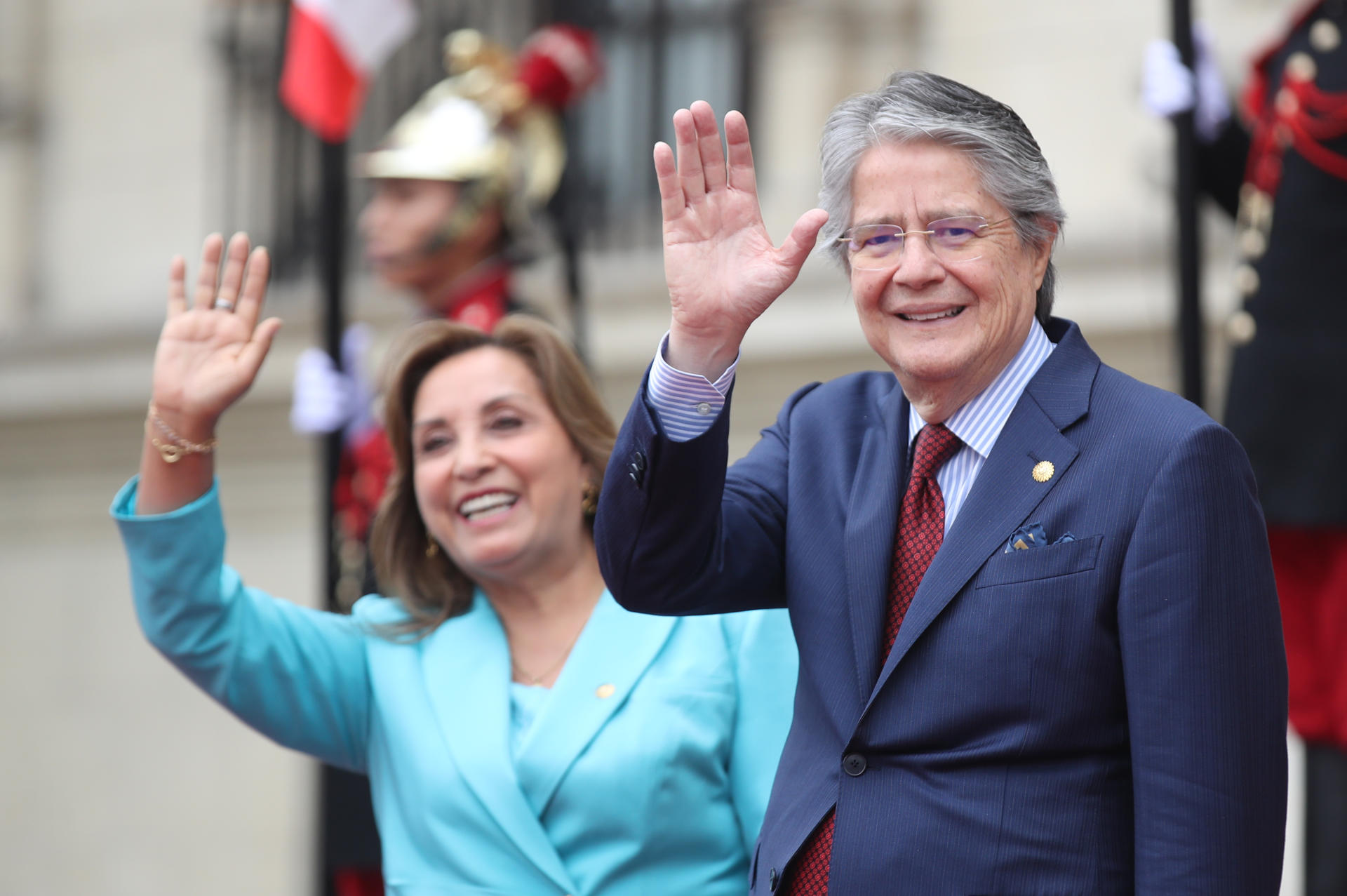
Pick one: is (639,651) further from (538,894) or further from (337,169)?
(337,169)

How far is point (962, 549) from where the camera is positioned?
5.97 feet

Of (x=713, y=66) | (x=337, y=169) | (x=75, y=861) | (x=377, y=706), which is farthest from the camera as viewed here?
(x=75, y=861)

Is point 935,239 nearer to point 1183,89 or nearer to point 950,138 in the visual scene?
point 950,138

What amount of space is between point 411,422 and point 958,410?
3.98ft

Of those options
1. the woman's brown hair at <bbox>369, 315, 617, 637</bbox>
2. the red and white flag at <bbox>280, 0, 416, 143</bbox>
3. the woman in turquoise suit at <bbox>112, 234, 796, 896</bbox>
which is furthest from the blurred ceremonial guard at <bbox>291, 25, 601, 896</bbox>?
the woman in turquoise suit at <bbox>112, 234, 796, 896</bbox>

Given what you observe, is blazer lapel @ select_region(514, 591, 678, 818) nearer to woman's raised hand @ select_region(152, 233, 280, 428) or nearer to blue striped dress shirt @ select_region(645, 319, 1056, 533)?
woman's raised hand @ select_region(152, 233, 280, 428)

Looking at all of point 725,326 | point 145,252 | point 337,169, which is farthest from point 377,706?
point 145,252

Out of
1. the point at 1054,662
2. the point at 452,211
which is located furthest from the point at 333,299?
the point at 1054,662

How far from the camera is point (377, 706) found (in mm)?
2725

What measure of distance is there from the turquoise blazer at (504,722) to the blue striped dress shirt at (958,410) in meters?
0.71

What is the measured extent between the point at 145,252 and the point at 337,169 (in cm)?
300

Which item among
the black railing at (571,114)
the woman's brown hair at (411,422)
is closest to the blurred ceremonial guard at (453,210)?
the black railing at (571,114)

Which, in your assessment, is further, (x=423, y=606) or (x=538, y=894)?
(x=423, y=606)

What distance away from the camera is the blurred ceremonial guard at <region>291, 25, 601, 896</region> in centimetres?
467
